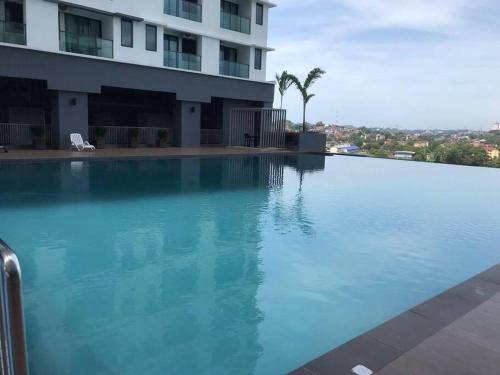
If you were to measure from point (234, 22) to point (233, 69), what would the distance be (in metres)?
2.75

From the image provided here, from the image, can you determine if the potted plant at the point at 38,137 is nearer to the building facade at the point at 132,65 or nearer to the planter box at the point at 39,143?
the planter box at the point at 39,143

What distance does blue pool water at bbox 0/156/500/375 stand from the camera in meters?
3.71

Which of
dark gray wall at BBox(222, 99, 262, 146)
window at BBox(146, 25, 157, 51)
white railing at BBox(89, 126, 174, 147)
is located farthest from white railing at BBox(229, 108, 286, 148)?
window at BBox(146, 25, 157, 51)

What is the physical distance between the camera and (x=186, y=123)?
24.0m

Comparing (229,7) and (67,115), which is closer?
(67,115)

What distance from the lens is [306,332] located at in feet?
13.2

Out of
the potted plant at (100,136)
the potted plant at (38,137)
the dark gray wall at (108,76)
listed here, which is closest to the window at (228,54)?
the dark gray wall at (108,76)

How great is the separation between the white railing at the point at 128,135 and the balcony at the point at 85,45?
350 centimetres

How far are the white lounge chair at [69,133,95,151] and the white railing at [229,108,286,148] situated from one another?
9635 millimetres

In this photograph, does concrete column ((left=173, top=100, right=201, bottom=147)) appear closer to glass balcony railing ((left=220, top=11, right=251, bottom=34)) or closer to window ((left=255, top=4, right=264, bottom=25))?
glass balcony railing ((left=220, top=11, right=251, bottom=34))

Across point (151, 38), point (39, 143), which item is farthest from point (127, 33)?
point (39, 143)

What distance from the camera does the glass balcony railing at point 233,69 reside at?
2539 cm

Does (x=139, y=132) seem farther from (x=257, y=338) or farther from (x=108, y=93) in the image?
(x=257, y=338)

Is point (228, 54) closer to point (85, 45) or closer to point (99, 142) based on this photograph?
point (85, 45)
